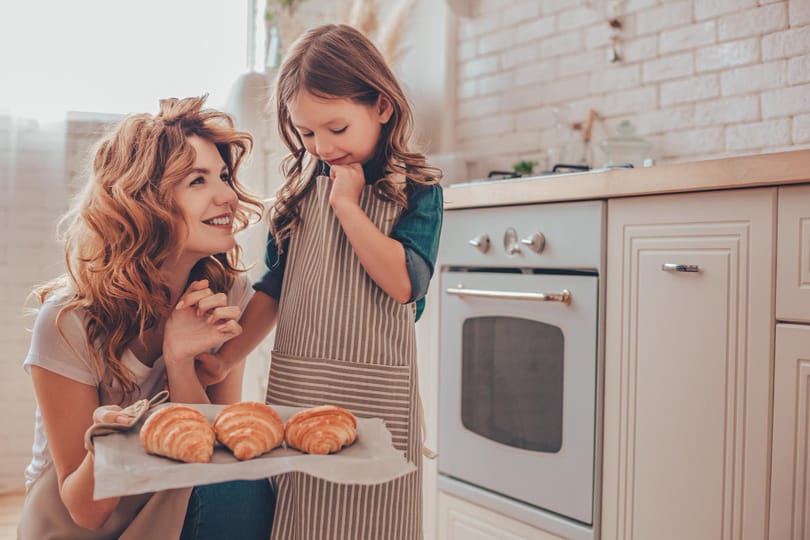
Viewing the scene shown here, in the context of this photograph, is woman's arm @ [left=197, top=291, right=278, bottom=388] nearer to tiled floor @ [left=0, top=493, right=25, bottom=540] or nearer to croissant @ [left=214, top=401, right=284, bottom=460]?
croissant @ [left=214, top=401, right=284, bottom=460]

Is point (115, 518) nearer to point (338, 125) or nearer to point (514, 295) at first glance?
point (338, 125)

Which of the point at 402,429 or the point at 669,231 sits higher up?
the point at 669,231

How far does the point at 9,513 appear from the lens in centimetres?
278

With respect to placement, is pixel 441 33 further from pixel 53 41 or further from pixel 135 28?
pixel 53 41

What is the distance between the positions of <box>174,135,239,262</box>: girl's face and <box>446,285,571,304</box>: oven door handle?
800mm

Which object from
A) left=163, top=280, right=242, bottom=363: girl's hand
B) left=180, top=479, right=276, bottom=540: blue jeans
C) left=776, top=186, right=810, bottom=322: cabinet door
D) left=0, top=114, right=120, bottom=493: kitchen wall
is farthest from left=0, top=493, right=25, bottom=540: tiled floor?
left=776, top=186, right=810, bottom=322: cabinet door

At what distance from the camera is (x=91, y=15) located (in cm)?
304

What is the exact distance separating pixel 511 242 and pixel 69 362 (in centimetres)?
109

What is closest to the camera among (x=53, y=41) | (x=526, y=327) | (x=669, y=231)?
(x=669, y=231)

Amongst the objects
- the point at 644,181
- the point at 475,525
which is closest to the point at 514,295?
the point at 644,181

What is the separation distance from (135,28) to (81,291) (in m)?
2.12

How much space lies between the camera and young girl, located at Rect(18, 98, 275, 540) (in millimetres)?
1227

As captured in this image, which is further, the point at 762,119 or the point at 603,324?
the point at 762,119

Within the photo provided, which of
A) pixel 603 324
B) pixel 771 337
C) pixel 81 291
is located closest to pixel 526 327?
pixel 603 324
